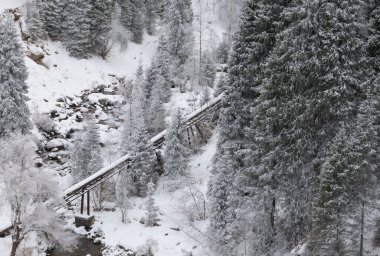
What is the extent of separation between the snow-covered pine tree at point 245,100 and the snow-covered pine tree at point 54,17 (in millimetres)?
41642

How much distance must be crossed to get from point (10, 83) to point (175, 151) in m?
15.9

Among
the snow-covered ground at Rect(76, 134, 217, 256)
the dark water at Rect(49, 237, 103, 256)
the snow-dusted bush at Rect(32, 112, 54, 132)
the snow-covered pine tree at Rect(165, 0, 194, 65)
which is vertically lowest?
the dark water at Rect(49, 237, 103, 256)

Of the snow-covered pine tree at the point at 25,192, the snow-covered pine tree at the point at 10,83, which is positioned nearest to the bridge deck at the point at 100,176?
the snow-covered pine tree at the point at 25,192

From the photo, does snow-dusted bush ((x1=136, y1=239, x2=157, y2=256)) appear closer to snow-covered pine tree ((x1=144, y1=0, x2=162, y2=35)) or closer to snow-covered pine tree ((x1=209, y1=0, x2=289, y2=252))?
snow-covered pine tree ((x1=209, y1=0, x2=289, y2=252))

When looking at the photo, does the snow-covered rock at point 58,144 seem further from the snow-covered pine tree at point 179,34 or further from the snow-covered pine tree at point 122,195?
the snow-covered pine tree at point 179,34

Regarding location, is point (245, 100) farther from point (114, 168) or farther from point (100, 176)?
point (114, 168)

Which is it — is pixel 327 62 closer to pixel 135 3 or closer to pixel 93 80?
pixel 93 80

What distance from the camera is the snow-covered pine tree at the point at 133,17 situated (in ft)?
230

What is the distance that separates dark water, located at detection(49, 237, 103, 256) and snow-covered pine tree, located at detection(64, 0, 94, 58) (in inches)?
1379

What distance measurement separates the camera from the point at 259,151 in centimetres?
2180

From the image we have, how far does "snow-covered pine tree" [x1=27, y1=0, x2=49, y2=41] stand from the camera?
187 ft

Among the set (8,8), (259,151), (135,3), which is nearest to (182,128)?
(259,151)

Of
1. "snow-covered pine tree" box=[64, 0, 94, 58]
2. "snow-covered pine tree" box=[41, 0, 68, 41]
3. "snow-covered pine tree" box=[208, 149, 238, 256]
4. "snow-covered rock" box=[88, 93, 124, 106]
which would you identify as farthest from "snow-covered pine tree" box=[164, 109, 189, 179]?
"snow-covered pine tree" box=[41, 0, 68, 41]

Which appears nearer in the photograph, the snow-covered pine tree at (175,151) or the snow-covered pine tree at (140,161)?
the snow-covered pine tree at (140,161)
